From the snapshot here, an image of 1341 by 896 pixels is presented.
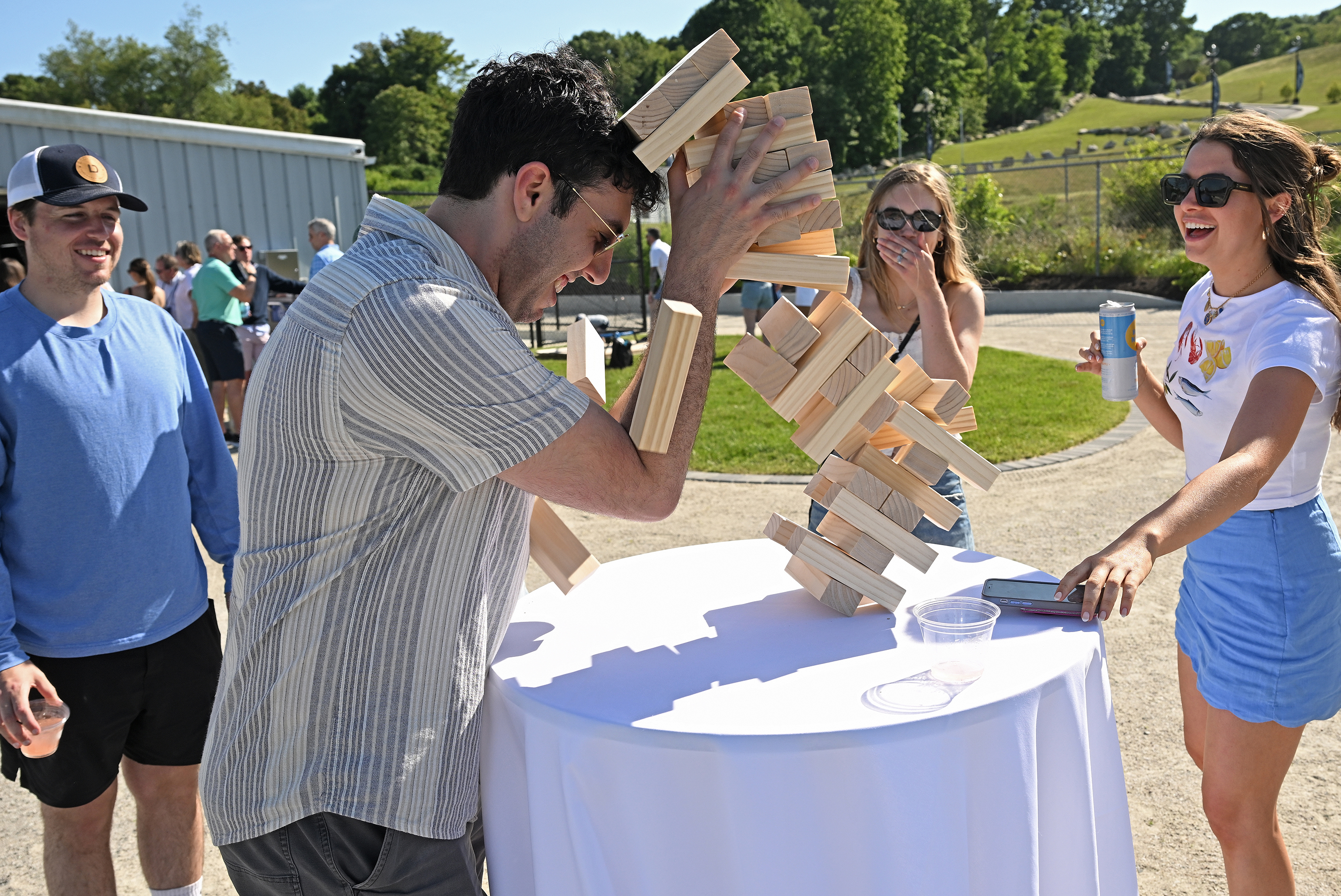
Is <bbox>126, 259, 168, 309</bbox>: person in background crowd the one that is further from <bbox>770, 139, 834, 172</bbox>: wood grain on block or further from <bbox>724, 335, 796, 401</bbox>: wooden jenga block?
<bbox>770, 139, 834, 172</bbox>: wood grain on block

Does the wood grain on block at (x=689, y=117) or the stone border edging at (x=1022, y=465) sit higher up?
the wood grain on block at (x=689, y=117)

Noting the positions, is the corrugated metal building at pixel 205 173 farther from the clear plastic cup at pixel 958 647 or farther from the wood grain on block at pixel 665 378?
the clear plastic cup at pixel 958 647

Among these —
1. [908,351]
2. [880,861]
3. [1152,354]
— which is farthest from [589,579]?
[1152,354]

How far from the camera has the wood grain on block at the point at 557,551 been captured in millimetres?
1834

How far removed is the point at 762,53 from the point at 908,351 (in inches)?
2737

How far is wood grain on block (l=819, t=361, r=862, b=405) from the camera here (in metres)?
1.66

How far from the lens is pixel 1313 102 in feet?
208

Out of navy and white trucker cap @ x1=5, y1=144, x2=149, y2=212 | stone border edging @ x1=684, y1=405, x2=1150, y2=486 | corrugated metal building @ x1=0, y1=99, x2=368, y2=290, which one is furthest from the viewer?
corrugated metal building @ x1=0, y1=99, x2=368, y2=290

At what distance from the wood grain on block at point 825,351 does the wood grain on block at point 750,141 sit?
298mm

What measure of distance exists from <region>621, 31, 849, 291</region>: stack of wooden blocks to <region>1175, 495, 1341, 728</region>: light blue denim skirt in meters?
1.16

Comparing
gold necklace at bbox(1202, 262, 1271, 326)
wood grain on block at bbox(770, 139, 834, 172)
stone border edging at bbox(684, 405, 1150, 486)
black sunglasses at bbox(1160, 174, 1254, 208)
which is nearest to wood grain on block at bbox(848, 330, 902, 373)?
wood grain on block at bbox(770, 139, 834, 172)

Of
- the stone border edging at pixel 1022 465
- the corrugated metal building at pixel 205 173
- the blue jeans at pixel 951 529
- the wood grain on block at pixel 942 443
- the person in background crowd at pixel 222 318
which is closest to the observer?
the wood grain on block at pixel 942 443

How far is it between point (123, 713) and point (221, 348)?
21.6ft

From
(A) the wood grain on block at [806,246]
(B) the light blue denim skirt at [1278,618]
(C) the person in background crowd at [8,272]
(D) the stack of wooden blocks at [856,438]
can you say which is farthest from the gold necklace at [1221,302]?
(C) the person in background crowd at [8,272]
